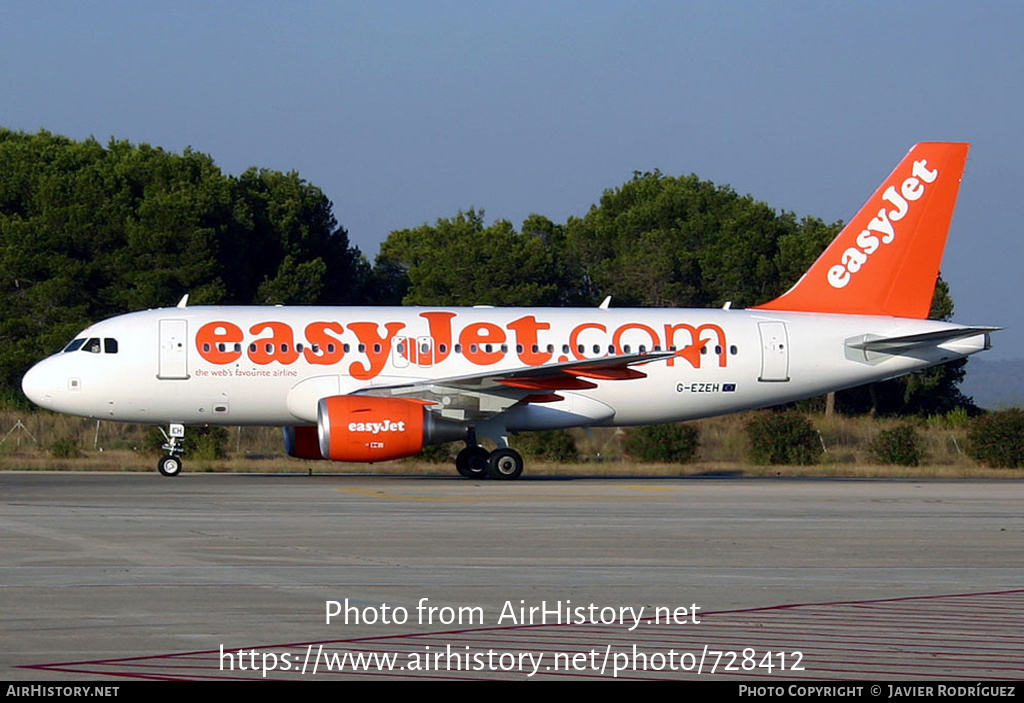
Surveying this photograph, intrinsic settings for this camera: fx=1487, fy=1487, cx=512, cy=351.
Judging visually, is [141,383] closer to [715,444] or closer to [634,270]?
[715,444]

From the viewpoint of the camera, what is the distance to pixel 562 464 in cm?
3478

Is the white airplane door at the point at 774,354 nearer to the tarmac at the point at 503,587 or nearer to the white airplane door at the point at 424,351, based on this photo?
the white airplane door at the point at 424,351

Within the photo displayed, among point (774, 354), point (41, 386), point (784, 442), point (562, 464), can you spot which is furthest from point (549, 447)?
point (41, 386)

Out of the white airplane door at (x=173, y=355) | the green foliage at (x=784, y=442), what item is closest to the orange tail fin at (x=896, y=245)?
the green foliage at (x=784, y=442)

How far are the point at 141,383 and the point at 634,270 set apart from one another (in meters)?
38.9

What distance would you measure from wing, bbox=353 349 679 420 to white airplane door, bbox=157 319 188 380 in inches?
126

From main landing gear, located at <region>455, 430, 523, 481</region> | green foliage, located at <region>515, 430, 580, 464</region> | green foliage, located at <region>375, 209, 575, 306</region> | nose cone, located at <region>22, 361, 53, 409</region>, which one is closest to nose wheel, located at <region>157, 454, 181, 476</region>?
nose cone, located at <region>22, 361, 53, 409</region>

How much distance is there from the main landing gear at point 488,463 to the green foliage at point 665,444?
854 centimetres

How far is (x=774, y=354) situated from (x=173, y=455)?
463 inches

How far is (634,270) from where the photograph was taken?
2509 inches

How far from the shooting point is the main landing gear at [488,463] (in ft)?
89.8

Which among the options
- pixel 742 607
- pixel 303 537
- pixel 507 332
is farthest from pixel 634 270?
pixel 742 607

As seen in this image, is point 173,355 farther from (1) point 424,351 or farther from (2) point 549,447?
(2) point 549,447

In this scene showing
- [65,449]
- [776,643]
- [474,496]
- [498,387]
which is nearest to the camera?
[776,643]
